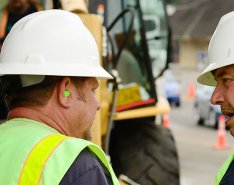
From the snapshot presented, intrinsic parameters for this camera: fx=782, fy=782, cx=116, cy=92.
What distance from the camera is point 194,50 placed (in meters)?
58.2

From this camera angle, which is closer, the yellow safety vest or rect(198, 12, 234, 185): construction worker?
the yellow safety vest

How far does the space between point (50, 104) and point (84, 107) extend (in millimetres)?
156

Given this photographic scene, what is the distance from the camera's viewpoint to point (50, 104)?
109 inches

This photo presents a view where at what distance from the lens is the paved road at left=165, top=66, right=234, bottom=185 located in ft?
41.4

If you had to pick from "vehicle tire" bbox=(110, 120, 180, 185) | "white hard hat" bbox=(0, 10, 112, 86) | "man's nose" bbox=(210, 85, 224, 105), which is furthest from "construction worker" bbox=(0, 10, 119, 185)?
"vehicle tire" bbox=(110, 120, 180, 185)

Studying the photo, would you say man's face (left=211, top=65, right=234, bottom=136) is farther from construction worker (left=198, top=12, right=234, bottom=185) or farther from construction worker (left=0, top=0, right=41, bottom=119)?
construction worker (left=0, top=0, right=41, bottom=119)

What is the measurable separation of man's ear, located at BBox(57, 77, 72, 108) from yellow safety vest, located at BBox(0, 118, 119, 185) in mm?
119

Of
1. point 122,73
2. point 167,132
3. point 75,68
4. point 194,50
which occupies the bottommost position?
point 194,50

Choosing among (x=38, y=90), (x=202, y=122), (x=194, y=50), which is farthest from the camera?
(x=194, y=50)

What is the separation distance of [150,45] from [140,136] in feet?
3.11

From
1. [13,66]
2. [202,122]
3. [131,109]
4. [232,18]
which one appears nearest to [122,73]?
[131,109]

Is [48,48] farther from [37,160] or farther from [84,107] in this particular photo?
[37,160]

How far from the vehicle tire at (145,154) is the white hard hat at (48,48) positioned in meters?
3.57

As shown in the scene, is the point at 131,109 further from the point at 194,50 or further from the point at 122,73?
the point at 194,50
